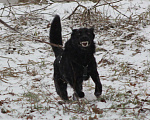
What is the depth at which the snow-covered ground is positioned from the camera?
10.4 ft

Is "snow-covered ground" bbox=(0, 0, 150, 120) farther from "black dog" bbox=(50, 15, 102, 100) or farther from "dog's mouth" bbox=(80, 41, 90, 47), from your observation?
"dog's mouth" bbox=(80, 41, 90, 47)

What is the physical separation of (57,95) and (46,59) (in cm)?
238

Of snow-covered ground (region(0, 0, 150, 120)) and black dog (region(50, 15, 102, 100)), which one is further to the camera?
black dog (region(50, 15, 102, 100))

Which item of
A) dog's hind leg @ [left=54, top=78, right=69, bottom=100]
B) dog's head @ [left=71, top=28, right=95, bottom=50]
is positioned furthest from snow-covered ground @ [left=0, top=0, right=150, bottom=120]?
dog's head @ [left=71, top=28, right=95, bottom=50]

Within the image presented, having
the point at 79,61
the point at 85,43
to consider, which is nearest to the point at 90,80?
the point at 79,61

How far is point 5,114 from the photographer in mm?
3164

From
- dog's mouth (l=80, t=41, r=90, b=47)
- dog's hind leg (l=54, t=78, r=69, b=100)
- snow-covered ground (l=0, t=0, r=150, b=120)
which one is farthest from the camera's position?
dog's hind leg (l=54, t=78, r=69, b=100)

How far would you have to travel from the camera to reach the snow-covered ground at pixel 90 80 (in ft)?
10.4

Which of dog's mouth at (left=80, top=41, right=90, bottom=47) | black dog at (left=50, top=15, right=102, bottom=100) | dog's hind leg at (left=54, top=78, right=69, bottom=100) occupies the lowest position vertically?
dog's hind leg at (left=54, top=78, right=69, bottom=100)

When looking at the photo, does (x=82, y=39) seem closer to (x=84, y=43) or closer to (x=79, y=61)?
(x=84, y=43)

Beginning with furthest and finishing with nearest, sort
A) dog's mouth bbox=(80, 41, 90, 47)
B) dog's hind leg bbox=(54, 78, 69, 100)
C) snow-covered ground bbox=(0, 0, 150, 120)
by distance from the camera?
dog's hind leg bbox=(54, 78, 69, 100) < dog's mouth bbox=(80, 41, 90, 47) < snow-covered ground bbox=(0, 0, 150, 120)

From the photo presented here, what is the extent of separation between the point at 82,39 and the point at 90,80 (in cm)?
182

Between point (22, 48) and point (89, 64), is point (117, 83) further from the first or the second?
point (22, 48)

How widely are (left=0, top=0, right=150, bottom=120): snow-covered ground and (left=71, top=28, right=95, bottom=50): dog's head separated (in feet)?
2.35
